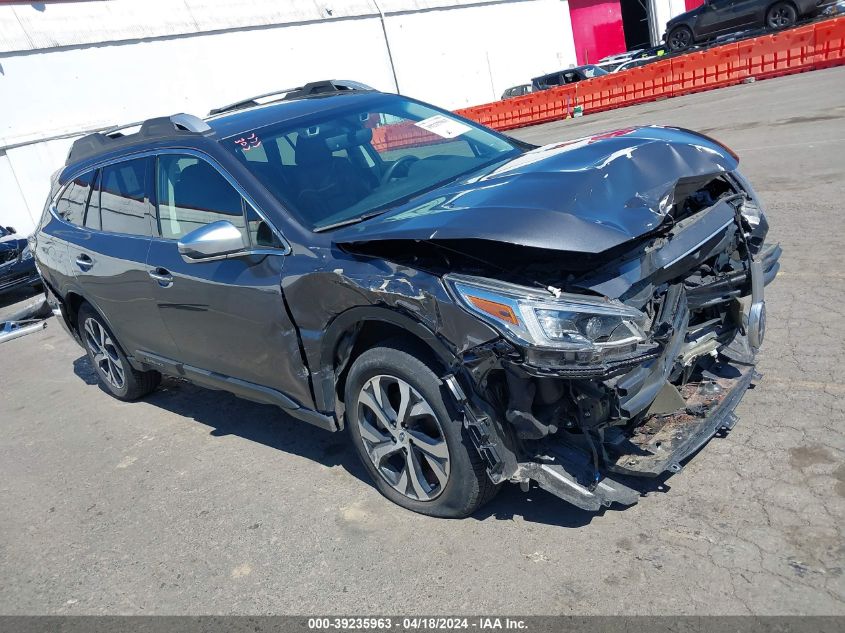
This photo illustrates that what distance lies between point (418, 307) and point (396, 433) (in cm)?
71

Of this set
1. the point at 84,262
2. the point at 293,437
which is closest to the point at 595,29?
the point at 84,262

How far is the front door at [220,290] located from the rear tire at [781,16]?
20376mm

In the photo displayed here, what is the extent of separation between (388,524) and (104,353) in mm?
3362

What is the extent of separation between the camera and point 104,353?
6082 millimetres

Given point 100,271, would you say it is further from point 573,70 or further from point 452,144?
point 573,70

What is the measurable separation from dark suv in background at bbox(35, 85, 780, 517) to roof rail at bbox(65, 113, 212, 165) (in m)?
0.02

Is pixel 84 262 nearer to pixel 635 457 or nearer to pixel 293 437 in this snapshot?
pixel 293 437

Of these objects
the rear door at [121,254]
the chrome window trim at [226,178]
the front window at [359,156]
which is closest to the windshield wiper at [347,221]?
the front window at [359,156]

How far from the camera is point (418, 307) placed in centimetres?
322

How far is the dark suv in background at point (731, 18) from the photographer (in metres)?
20.2

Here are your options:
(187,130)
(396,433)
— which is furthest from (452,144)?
(396,433)

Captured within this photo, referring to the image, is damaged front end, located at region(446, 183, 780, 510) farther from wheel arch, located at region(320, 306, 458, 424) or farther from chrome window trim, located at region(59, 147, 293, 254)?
chrome window trim, located at region(59, 147, 293, 254)

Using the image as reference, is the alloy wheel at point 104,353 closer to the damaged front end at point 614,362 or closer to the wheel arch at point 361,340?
the wheel arch at point 361,340

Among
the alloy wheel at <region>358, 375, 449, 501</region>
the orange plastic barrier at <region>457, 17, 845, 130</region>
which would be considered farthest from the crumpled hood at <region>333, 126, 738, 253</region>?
the orange plastic barrier at <region>457, 17, 845, 130</region>
